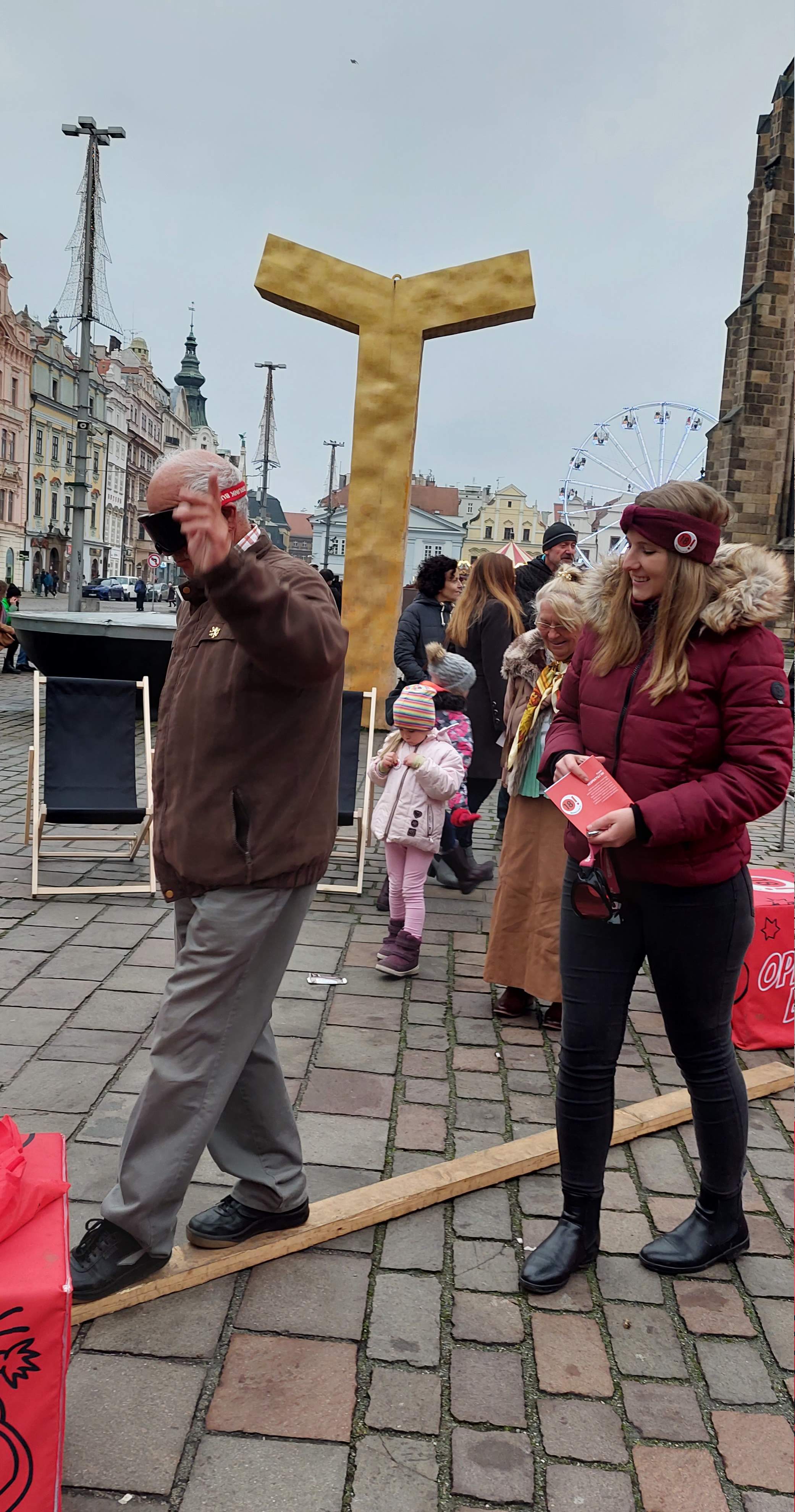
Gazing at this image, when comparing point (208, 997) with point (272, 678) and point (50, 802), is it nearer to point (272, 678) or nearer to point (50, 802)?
point (272, 678)

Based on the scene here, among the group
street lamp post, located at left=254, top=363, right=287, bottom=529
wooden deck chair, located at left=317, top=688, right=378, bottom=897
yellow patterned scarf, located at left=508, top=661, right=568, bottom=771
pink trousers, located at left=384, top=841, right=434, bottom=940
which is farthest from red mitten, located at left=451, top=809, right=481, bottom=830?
street lamp post, located at left=254, top=363, right=287, bottom=529

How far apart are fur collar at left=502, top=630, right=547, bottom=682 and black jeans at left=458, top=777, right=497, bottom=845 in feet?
6.46

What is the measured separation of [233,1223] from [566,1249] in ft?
2.63

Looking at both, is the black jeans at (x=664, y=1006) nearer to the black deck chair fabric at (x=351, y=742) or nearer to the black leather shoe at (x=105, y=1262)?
the black leather shoe at (x=105, y=1262)

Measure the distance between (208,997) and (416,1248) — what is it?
932mm

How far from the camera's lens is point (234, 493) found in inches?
93.6

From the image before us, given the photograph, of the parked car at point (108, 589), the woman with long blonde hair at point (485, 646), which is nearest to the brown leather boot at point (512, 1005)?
the woman with long blonde hair at point (485, 646)

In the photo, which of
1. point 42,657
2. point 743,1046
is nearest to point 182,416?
point 42,657

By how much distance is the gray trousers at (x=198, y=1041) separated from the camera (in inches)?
100

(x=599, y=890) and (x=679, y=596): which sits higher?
(x=679, y=596)

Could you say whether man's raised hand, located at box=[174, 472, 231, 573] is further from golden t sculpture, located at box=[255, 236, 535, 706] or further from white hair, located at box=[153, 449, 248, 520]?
golden t sculpture, located at box=[255, 236, 535, 706]

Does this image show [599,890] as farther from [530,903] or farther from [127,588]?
[127,588]

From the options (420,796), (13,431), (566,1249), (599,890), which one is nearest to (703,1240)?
(566,1249)

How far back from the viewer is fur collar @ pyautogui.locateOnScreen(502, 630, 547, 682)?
4.79 meters
